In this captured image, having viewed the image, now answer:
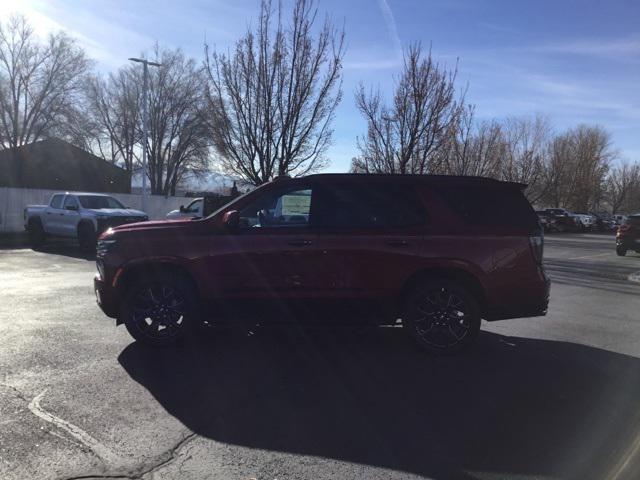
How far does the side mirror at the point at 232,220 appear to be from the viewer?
18.4 feet

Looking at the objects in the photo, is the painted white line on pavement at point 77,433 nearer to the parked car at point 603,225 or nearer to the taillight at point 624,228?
the taillight at point 624,228

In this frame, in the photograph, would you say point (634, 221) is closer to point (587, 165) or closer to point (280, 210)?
point (280, 210)

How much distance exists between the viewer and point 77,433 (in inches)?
148

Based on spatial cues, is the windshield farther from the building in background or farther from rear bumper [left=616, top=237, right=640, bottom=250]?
the building in background

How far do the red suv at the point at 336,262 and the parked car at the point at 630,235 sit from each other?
1712 cm

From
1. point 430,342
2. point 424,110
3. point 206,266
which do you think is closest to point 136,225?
point 206,266

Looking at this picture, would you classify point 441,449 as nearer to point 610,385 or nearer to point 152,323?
point 610,385

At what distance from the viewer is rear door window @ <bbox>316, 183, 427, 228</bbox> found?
19.1 feet

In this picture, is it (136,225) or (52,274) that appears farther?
(52,274)

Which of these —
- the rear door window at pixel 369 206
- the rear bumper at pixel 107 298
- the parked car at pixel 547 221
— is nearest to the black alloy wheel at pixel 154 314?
the rear bumper at pixel 107 298

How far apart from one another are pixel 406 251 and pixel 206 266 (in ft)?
7.03

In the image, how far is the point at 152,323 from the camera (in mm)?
5848

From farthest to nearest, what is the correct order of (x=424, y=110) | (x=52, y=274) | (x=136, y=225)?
(x=424, y=110)
(x=52, y=274)
(x=136, y=225)

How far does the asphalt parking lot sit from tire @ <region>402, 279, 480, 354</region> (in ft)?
0.71
